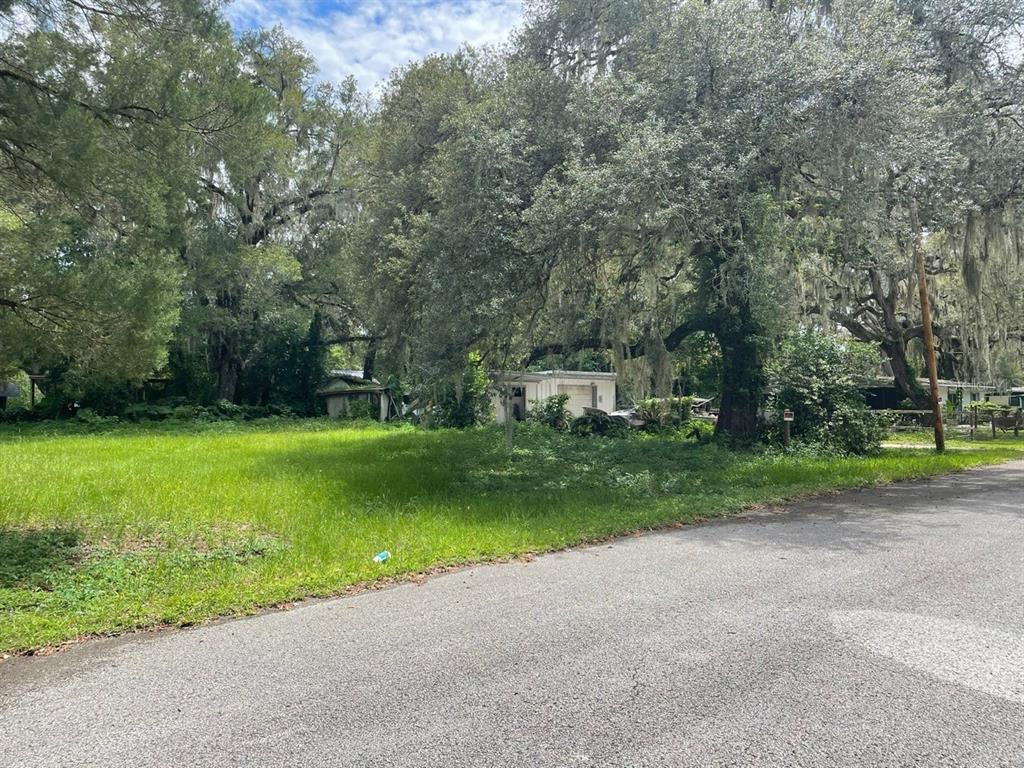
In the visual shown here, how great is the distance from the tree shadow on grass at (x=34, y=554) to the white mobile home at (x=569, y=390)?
727 inches

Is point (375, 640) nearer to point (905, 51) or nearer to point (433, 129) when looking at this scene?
point (905, 51)

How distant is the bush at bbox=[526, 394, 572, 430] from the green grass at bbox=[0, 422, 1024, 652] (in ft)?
18.2

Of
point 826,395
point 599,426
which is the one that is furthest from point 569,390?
point 826,395

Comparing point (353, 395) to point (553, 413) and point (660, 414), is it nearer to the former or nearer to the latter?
point (553, 413)

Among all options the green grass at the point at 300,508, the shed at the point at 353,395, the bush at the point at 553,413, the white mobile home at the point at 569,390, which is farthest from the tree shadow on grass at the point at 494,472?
the shed at the point at 353,395

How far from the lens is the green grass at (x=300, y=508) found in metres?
5.14

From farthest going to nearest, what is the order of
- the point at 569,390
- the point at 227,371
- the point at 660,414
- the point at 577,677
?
the point at 227,371 < the point at 569,390 < the point at 660,414 < the point at 577,677

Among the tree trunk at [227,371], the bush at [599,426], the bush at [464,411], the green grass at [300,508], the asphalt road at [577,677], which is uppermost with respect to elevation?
the tree trunk at [227,371]

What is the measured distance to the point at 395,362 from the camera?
15867 mm

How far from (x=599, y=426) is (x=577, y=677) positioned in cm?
1705

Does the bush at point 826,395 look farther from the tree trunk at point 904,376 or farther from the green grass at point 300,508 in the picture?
the tree trunk at point 904,376

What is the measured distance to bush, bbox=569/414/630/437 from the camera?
64.6ft

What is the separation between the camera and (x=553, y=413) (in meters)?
22.6

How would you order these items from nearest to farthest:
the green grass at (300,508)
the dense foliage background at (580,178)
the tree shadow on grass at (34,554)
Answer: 1. the green grass at (300,508)
2. the tree shadow on grass at (34,554)
3. the dense foliage background at (580,178)
